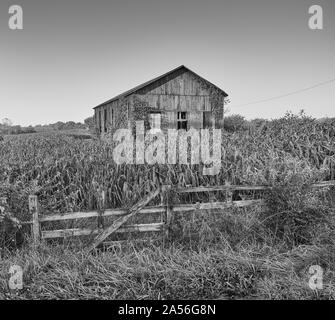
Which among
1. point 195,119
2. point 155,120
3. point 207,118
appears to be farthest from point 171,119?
point 207,118

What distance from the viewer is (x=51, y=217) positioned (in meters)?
4.46

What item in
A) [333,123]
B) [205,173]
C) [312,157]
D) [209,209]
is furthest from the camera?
[333,123]

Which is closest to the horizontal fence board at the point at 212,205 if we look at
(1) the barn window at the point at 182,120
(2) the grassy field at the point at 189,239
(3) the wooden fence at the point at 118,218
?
(3) the wooden fence at the point at 118,218

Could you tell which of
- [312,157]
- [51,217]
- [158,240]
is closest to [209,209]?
[158,240]

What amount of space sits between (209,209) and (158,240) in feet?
3.21

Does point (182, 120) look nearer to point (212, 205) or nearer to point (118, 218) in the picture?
point (212, 205)

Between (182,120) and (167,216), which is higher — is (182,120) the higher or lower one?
the higher one

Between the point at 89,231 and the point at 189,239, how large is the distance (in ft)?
4.70

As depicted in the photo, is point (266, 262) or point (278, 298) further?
point (266, 262)

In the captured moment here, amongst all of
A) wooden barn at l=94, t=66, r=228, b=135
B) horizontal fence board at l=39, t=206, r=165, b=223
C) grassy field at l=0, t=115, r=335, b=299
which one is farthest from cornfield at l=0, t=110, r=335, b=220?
wooden barn at l=94, t=66, r=228, b=135

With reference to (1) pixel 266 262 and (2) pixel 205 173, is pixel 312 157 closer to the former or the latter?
(2) pixel 205 173

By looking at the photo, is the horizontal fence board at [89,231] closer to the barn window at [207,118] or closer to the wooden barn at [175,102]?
the wooden barn at [175,102]

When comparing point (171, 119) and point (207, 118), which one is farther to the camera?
point (207, 118)

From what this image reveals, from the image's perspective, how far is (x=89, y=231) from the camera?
459 cm
